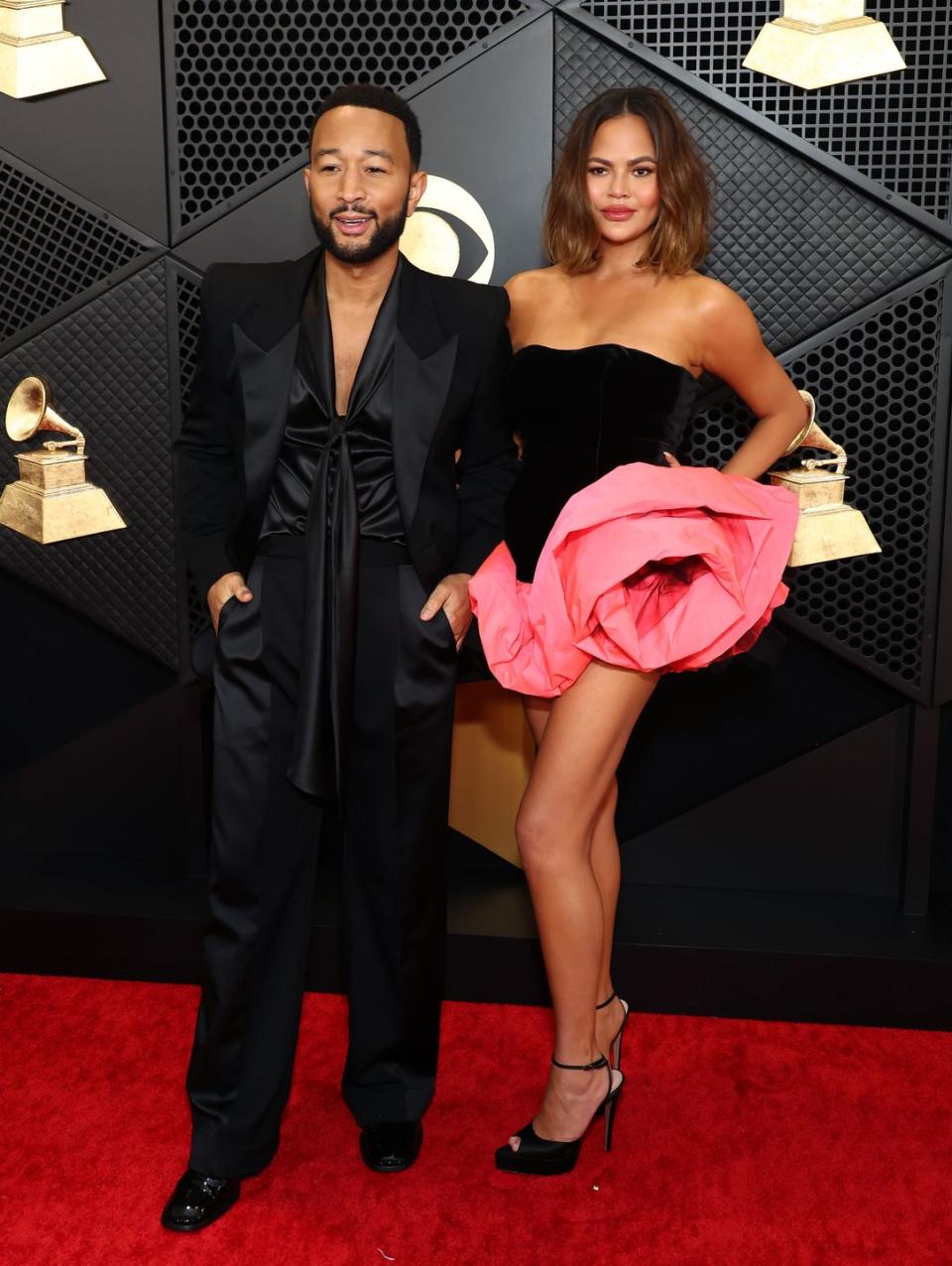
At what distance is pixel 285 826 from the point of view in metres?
2.68

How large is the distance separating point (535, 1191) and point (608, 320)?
5.54ft

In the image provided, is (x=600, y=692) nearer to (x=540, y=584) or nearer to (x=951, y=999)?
(x=540, y=584)

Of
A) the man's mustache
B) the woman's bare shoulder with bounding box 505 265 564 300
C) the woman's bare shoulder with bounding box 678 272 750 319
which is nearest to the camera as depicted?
the man's mustache

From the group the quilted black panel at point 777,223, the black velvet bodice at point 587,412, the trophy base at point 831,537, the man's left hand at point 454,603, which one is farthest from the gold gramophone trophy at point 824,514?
the man's left hand at point 454,603

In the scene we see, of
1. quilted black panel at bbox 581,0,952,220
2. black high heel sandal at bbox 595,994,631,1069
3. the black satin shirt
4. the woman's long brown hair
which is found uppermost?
quilted black panel at bbox 581,0,952,220

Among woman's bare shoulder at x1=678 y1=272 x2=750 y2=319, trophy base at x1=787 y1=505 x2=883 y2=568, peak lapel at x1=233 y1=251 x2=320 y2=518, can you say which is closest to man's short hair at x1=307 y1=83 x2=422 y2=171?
peak lapel at x1=233 y1=251 x2=320 y2=518

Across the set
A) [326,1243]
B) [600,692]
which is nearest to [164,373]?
[600,692]

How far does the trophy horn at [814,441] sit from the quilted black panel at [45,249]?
1.64 metres

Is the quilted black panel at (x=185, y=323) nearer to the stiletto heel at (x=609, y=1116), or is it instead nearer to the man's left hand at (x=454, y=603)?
the man's left hand at (x=454, y=603)

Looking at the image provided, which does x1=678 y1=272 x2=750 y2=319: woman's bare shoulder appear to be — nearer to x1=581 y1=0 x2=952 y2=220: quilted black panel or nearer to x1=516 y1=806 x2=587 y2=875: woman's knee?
x1=581 y1=0 x2=952 y2=220: quilted black panel

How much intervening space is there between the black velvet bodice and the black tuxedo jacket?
7 centimetres

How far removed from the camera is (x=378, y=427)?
Result: 8.44ft

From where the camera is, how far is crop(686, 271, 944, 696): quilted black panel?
11.0 ft

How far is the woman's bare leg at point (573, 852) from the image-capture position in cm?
267
